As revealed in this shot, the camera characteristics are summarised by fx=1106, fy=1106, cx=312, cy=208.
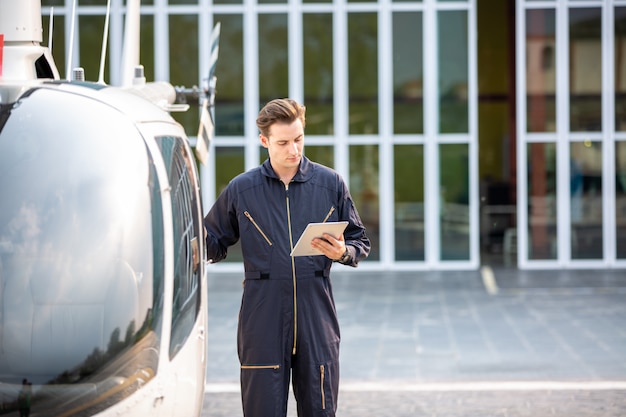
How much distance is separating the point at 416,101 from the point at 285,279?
44.8ft

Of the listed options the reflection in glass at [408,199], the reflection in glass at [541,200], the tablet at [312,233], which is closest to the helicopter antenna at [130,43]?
the tablet at [312,233]

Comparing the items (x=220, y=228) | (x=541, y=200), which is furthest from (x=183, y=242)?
(x=541, y=200)

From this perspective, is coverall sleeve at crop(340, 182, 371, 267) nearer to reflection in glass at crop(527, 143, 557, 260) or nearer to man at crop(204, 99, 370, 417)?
man at crop(204, 99, 370, 417)

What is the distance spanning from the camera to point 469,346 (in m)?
10.5

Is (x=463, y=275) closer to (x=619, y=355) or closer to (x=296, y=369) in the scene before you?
(x=619, y=355)

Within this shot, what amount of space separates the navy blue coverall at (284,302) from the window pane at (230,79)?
13.4 m

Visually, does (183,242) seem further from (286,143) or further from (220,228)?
(286,143)

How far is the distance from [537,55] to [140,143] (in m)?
14.3

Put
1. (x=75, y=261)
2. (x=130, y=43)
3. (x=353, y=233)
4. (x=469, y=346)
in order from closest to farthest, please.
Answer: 1. (x=75, y=261)
2. (x=353, y=233)
3. (x=130, y=43)
4. (x=469, y=346)

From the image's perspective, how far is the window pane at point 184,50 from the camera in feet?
59.2

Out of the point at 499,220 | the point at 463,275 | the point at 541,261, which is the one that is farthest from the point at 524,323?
the point at 499,220

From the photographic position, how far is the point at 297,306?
4.63 m

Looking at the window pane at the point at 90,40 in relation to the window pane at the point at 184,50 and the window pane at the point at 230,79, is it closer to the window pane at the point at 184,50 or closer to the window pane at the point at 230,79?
the window pane at the point at 184,50

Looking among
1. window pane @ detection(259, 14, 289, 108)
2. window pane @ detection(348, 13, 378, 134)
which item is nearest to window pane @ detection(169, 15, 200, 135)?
window pane @ detection(259, 14, 289, 108)
